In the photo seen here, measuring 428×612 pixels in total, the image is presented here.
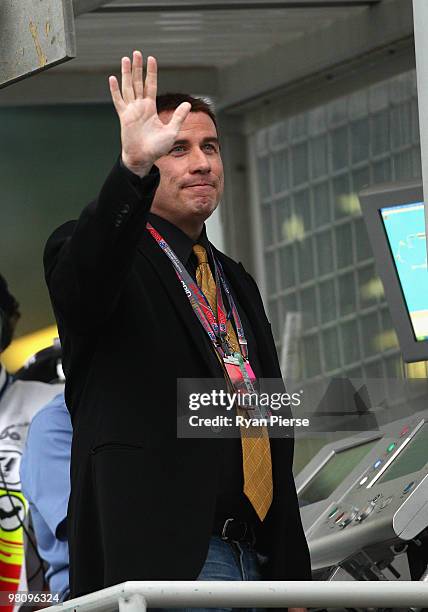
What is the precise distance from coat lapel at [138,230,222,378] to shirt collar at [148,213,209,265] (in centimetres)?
4

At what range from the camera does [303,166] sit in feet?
28.6

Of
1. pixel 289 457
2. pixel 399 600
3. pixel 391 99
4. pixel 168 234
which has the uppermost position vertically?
pixel 391 99

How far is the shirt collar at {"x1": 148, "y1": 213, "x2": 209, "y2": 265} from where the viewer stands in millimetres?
3670

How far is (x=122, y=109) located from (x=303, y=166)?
5.40 meters

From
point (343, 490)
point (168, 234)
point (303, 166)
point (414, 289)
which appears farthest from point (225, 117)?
point (168, 234)

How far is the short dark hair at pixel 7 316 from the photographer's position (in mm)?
8438

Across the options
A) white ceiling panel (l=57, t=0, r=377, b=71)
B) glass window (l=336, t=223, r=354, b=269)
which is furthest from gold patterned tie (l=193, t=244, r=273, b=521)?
glass window (l=336, t=223, r=354, b=269)

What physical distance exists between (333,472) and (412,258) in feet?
2.80

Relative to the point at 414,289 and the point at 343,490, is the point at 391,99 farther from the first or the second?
the point at 343,490

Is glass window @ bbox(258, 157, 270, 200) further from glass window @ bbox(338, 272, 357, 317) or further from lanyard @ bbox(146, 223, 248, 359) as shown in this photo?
lanyard @ bbox(146, 223, 248, 359)

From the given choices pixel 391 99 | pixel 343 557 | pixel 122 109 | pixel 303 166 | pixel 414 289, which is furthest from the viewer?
pixel 303 166

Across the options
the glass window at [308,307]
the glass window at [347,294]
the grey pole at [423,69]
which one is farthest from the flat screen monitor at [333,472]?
the glass window at [308,307]

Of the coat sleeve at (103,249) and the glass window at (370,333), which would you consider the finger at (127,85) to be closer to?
the coat sleeve at (103,249)

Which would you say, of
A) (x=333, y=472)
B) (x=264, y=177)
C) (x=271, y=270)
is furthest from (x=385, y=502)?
(x=264, y=177)
